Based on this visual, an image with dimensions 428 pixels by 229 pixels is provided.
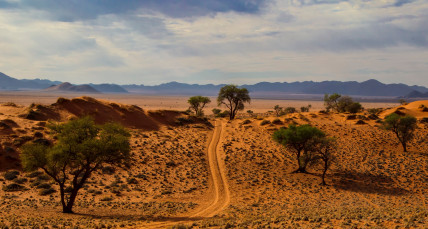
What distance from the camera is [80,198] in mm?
23594

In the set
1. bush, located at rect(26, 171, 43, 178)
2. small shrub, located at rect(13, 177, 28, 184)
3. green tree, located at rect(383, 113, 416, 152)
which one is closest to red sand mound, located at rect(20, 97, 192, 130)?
bush, located at rect(26, 171, 43, 178)

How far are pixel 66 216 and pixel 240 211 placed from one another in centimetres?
1216

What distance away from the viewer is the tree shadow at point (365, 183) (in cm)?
2756

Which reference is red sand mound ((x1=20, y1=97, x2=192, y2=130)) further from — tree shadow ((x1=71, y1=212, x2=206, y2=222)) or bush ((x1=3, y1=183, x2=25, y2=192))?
tree shadow ((x1=71, y1=212, x2=206, y2=222))

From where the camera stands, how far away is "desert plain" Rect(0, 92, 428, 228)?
54.6ft

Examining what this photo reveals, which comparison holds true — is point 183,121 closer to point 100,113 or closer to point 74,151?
point 100,113

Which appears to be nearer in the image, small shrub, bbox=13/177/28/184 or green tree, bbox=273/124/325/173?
small shrub, bbox=13/177/28/184

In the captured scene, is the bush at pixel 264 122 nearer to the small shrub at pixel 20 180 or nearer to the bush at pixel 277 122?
the bush at pixel 277 122

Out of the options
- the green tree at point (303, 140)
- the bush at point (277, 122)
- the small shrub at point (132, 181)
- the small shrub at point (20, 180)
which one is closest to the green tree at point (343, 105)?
the bush at point (277, 122)

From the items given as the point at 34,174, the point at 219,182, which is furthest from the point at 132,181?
the point at 34,174

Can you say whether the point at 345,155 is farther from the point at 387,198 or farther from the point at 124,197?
the point at 124,197

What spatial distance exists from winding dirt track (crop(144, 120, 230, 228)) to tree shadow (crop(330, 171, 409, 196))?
484 inches

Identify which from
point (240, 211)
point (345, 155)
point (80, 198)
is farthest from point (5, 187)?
point (345, 155)

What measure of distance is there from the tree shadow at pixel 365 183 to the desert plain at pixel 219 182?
4.2 inches
